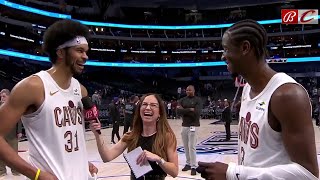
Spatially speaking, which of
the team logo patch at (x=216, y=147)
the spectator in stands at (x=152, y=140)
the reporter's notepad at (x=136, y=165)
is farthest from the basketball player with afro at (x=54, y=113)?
the team logo patch at (x=216, y=147)

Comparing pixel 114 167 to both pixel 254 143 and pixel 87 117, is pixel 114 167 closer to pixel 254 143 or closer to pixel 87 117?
pixel 87 117

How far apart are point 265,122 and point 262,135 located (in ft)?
0.23

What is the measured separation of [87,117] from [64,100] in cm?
24

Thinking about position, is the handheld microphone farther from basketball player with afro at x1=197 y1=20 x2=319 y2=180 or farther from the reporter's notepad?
basketball player with afro at x1=197 y1=20 x2=319 y2=180

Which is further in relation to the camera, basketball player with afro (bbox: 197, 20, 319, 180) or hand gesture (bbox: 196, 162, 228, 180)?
hand gesture (bbox: 196, 162, 228, 180)

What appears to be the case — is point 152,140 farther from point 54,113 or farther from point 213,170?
point 213,170

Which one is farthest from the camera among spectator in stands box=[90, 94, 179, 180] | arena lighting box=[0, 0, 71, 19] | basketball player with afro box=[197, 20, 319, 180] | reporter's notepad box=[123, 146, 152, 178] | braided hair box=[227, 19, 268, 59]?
arena lighting box=[0, 0, 71, 19]

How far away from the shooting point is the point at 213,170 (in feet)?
5.61

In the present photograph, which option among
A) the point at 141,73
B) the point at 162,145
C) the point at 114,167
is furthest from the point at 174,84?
the point at 162,145

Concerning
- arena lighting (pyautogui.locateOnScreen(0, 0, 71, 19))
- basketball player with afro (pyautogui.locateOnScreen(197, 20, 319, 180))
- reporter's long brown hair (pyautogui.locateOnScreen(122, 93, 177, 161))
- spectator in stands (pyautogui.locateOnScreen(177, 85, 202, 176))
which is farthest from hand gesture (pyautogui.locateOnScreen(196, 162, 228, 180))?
arena lighting (pyautogui.locateOnScreen(0, 0, 71, 19))

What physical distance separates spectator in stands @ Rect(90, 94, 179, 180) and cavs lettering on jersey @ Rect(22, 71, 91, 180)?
67 centimetres

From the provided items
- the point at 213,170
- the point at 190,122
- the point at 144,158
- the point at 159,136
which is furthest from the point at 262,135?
the point at 190,122

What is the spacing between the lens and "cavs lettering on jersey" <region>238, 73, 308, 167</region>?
170 centimetres

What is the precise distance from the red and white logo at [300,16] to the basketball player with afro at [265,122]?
2332cm
